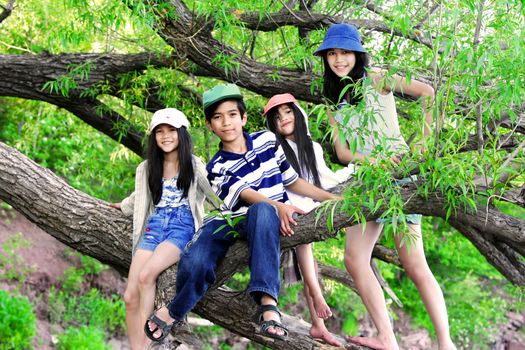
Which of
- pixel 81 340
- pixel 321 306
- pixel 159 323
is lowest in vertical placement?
pixel 81 340

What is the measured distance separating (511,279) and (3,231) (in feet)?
23.3

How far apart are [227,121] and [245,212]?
424mm

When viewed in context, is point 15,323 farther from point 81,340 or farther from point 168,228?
point 168,228

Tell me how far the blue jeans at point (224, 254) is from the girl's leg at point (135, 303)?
0.29 meters

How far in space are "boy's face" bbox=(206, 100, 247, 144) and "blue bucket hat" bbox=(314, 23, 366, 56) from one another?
0.51 m

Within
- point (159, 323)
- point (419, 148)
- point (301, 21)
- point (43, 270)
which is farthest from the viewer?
point (43, 270)

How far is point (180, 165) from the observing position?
3600mm

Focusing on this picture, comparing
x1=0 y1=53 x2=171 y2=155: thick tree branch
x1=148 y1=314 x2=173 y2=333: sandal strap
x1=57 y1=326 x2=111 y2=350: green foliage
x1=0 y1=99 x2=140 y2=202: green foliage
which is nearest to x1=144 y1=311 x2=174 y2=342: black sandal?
x1=148 y1=314 x2=173 y2=333: sandal strap

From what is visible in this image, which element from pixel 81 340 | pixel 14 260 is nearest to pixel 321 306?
pixel 81 340

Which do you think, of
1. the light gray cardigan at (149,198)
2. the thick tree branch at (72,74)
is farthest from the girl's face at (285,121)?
the thick tree branch at (72,74)

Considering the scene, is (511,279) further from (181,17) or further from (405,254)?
(181,17)

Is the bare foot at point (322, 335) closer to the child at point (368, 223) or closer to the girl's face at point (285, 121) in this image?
the child at point (368, 223)

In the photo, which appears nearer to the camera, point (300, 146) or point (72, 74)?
point (300, 146)

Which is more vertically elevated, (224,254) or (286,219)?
(286,219)
